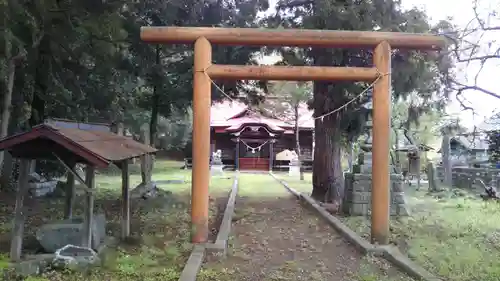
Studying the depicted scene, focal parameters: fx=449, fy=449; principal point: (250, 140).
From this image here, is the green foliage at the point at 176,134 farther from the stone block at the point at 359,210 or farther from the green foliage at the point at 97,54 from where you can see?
the stone block at the point at 359,210

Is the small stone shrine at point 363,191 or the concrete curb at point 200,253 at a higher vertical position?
the small stone shrine at point 363,191

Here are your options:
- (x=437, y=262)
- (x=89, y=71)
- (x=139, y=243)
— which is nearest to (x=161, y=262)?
(x=139, y=243)

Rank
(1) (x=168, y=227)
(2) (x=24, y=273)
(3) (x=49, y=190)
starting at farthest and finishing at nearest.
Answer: (3) (x=49, y=190), (1) (x=168, y=227), (2) (x=24, y=273)

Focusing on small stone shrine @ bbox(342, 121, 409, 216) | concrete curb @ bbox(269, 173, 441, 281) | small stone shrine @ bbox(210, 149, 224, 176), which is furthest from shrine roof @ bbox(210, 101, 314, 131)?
concrete curb @ bbox(269, 173, 441, 281)

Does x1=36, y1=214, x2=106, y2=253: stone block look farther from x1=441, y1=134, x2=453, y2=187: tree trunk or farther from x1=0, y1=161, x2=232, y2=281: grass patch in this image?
x1=441, y1=134, x2=453, y2=187: tree trunk

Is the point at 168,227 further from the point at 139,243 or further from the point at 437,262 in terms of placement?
the point at 437,262

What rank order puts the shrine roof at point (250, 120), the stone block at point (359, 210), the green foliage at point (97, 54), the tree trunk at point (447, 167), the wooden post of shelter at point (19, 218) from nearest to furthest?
1. the wooden post of shelter at point (19, 218)
2. the green foliage at point (97, 54)
3. the stone block at point (359, 210)
4. the tree trunk at point (447, 167)
5. the shrine roof at point (250, 120)

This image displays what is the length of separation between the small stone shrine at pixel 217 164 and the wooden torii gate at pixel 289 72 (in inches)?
771

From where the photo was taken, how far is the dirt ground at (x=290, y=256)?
232 inches

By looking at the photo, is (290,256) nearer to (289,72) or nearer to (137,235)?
(137,235)

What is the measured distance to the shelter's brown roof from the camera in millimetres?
5516

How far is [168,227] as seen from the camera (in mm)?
8953

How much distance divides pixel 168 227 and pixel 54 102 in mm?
5775

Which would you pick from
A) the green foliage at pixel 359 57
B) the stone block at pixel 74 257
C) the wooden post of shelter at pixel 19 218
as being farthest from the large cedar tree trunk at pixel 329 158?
the wooden post of shelter at pixel 19 218
